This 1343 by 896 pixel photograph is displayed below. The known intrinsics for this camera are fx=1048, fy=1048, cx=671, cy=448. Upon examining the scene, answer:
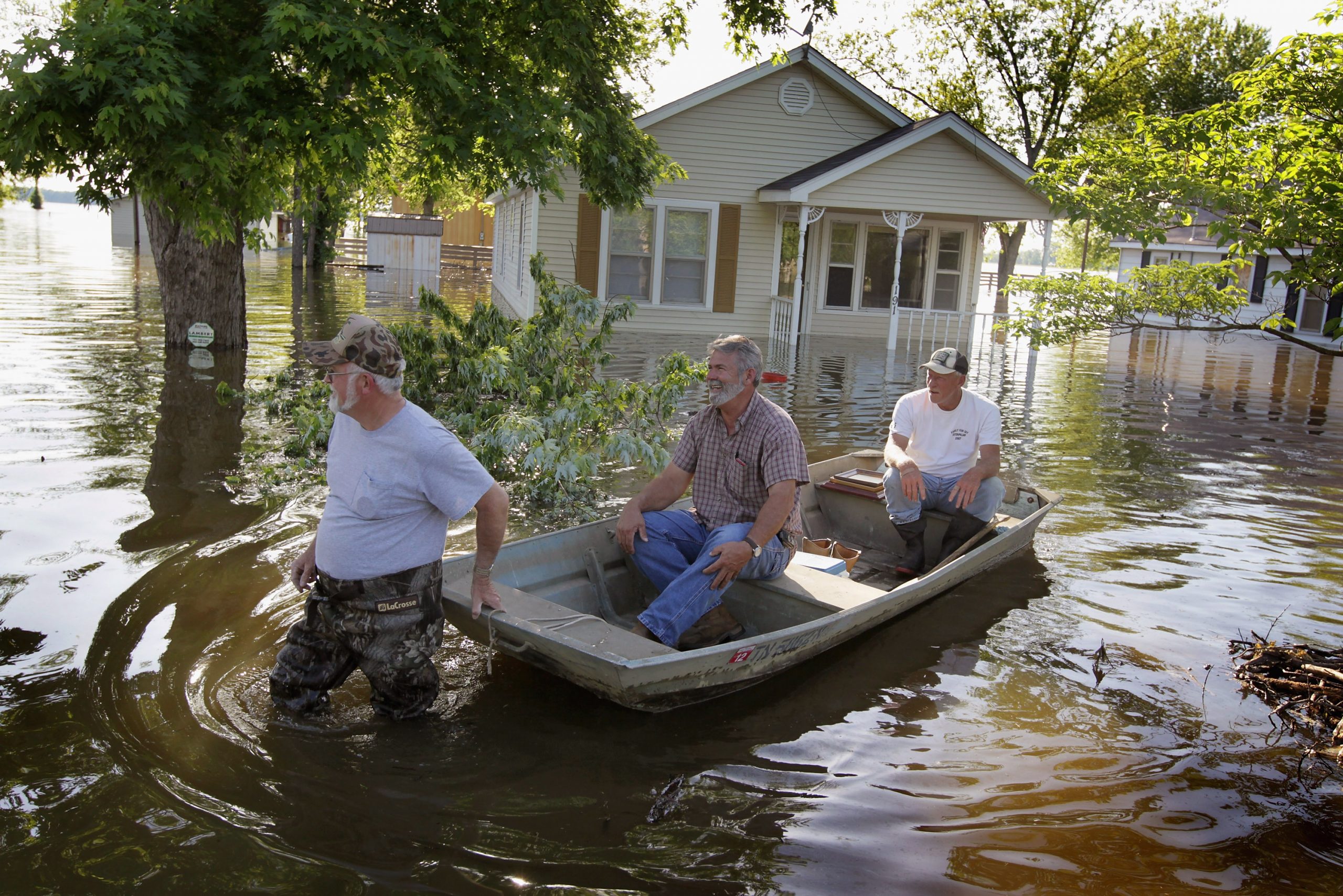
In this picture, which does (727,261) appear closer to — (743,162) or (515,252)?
(743,162)

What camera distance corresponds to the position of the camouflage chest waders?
4.25 metres

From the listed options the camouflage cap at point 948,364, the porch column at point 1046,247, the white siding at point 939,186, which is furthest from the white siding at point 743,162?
the camouflage cap at point 948,364

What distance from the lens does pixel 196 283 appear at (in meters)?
14.6

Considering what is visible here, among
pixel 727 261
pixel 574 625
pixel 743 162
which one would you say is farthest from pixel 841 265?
pixel 574 625

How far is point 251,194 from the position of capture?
8.44 meters

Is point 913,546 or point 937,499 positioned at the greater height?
point 937,499

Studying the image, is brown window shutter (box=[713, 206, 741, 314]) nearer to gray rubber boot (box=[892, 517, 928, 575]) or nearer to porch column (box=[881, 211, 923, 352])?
porch column (box=[881, 211, 923, 352])

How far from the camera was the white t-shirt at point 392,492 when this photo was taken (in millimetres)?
4113

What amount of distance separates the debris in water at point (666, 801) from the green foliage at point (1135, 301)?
3823 mm

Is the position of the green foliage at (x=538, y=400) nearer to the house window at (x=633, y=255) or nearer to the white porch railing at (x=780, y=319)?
the house window at (x=633, y=255)

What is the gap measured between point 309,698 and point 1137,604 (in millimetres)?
5213

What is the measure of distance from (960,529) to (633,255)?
14.7 meters

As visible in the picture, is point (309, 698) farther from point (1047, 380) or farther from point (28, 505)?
point (1047, 380)

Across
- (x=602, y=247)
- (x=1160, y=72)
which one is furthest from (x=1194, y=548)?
(x=1160, y=72)
